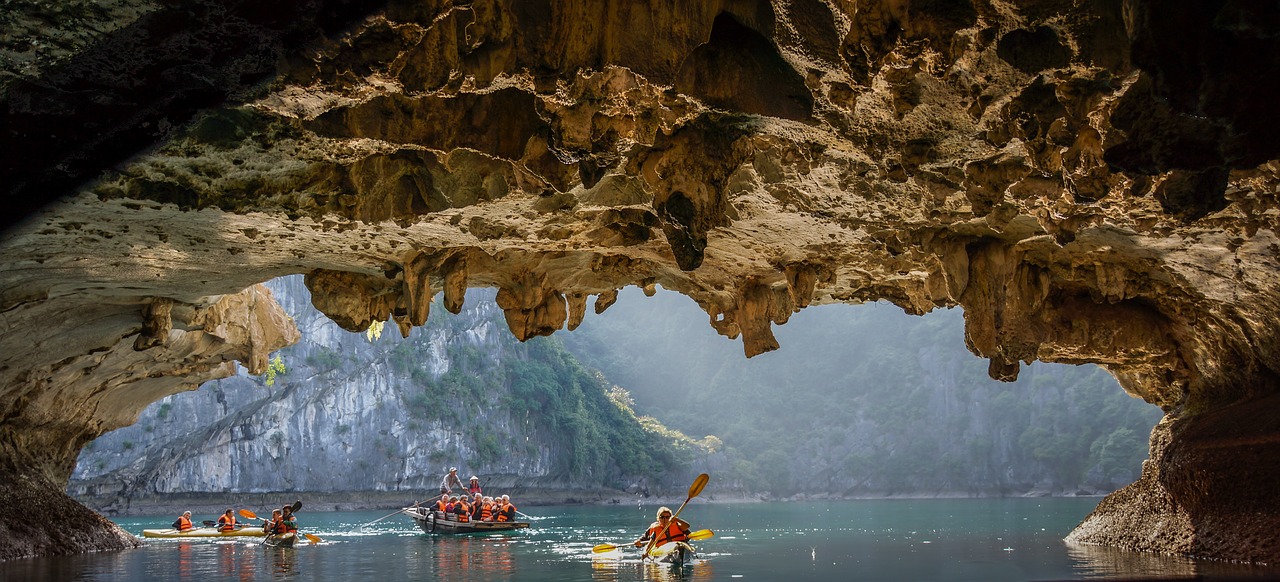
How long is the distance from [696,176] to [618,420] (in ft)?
190

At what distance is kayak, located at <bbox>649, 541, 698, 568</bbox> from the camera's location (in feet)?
44.9

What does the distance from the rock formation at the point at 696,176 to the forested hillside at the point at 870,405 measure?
56.0m

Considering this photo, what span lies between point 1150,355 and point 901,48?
8.71 metres

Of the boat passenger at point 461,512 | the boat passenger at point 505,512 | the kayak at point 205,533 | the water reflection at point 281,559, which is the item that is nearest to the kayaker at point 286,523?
the water reflection at point 281,559

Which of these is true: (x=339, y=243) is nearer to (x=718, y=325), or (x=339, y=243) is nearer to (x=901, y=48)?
(x=718, y=325)

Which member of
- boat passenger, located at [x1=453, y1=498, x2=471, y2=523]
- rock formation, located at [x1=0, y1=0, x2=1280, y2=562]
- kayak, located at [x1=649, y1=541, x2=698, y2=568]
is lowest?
boat passenger, located at [x1=453, y1=498, x2=471, y2=523]

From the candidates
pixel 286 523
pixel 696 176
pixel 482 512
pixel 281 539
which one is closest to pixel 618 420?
pixel 482 512

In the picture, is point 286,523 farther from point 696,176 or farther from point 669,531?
point 696,176

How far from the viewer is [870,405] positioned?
3253 inches

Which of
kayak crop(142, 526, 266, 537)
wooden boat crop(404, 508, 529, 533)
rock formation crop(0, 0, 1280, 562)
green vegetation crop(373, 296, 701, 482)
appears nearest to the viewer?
rock formation crop(0, 0, 1280, 562)

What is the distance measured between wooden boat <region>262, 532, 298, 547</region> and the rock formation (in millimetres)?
5312

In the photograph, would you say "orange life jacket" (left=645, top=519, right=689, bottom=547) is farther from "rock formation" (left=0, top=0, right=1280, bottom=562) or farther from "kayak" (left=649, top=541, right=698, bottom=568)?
"rock formation" (left=0, top=0, right=1280, bottom=562)

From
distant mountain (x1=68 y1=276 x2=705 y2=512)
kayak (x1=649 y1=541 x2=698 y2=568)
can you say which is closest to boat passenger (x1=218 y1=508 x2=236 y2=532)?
kayak (x1=649 y1=541 x2=698 y2=568)

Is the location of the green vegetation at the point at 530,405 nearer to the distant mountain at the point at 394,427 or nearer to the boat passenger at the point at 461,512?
the distant mountain at the point at 394,427
